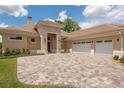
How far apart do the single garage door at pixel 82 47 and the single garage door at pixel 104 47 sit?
7.16 feet

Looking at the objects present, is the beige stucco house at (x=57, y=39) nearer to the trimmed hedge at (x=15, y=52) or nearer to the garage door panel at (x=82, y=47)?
the garage door panel at (x=82, y=47)

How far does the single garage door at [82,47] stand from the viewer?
78.4 feet

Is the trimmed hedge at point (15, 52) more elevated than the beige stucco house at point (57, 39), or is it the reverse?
the beige stucco house at point (57, 39)

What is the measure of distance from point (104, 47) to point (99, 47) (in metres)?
1.04

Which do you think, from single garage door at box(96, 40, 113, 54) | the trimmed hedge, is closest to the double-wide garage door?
single garage door at box(96, 40, 113, 54)

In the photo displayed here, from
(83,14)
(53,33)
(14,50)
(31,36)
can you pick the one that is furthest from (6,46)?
(83,14)

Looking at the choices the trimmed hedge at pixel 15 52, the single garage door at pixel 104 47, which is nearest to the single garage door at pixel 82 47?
the single garage door at pixel 104 47

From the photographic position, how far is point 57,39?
Result: 26.4 meters

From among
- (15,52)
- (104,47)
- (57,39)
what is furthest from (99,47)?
(15,52)

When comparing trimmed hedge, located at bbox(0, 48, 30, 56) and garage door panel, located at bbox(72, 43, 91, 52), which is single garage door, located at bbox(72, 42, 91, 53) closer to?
garage door panel, located at bbox(72, 43, 91, 52)

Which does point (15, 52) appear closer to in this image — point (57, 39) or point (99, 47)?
point (57, 39)

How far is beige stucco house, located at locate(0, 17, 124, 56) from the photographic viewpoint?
62.2 feet

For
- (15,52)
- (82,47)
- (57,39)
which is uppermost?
(57,39)
